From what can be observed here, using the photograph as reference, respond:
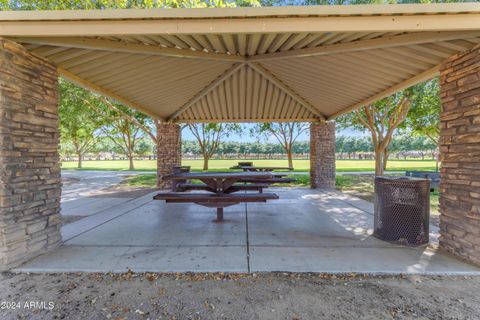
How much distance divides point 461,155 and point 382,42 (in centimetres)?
192

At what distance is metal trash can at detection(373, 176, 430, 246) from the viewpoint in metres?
3.59

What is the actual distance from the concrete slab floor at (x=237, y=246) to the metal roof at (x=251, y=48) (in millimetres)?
2902

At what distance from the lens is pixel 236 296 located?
7.82 ft

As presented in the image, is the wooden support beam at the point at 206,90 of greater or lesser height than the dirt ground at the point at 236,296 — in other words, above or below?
above

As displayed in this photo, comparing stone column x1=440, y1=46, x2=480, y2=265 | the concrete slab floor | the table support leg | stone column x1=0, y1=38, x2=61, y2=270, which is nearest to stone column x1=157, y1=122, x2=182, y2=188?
the concrete slab floor

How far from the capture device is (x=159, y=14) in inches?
106

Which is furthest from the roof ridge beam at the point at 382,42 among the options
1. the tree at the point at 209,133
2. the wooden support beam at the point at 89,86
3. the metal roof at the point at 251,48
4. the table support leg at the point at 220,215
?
the tree at the point at 209,133

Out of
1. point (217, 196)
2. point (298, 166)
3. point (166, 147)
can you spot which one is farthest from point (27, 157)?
point (298, 166)

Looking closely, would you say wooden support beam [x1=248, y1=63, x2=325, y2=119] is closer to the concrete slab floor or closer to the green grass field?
the concrete slab floor

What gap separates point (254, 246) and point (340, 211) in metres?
3.13

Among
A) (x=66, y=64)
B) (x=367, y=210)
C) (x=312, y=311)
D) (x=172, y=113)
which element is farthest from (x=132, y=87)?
(x=367, y=210)

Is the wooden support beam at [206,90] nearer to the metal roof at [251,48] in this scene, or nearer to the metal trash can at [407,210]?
the metal roof at [251,48]

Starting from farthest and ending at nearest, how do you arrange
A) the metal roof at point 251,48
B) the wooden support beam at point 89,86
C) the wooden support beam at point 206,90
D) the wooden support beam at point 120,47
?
the wooden support beam at point 206,90, the wooden support beam at point 89,86, the wooden support beam at point 120,47, the metal roof at point 251,48

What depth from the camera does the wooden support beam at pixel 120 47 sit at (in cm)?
300
